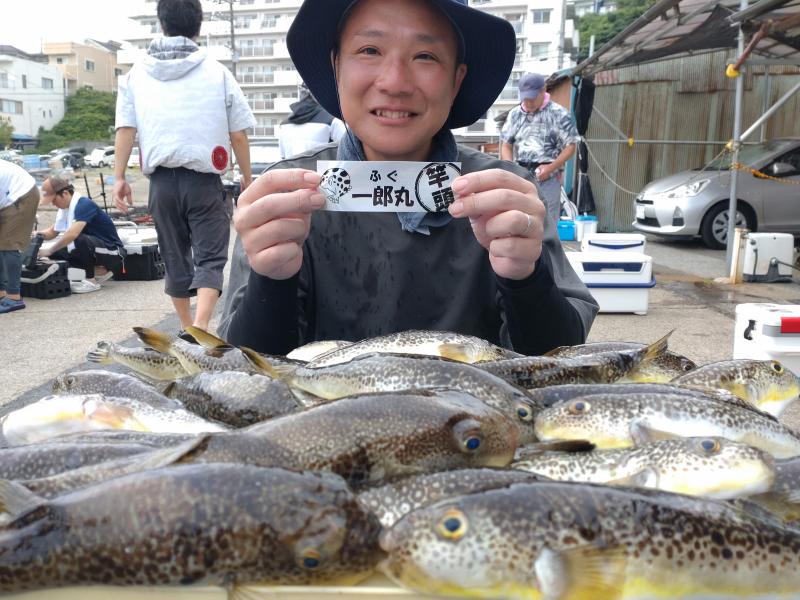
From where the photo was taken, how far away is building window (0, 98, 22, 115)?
83.8 metres

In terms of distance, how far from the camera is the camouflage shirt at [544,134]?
915 cm

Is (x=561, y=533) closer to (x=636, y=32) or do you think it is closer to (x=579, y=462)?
(x=579, y=462)

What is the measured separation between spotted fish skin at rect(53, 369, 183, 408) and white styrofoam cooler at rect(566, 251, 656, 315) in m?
6.07

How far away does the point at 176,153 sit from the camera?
18.5 feet

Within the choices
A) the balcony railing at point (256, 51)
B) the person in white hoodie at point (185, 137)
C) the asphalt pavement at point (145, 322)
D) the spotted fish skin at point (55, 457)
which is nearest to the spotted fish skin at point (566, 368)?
the spotted fish skin at point (55, 457)

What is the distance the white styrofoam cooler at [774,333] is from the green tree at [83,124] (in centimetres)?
8888

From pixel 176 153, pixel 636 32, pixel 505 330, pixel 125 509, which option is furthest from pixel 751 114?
pixel 125 509

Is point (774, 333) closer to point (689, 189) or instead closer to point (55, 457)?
point (55, 457)

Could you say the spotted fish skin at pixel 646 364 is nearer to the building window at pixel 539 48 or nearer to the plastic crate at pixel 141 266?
the plastic crate at pixel 141 266

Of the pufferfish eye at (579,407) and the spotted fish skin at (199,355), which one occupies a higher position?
the pufferfish eye at (579,407)

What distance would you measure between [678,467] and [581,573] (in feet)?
1.23

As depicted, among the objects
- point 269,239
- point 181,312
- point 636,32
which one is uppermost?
point 636,32

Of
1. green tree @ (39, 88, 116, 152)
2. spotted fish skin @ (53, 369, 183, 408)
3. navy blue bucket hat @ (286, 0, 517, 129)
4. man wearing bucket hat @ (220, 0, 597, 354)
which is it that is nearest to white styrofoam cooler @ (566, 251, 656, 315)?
man wearing bucket hat @ (220, 0, 597, 354)

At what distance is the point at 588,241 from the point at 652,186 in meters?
6.15
